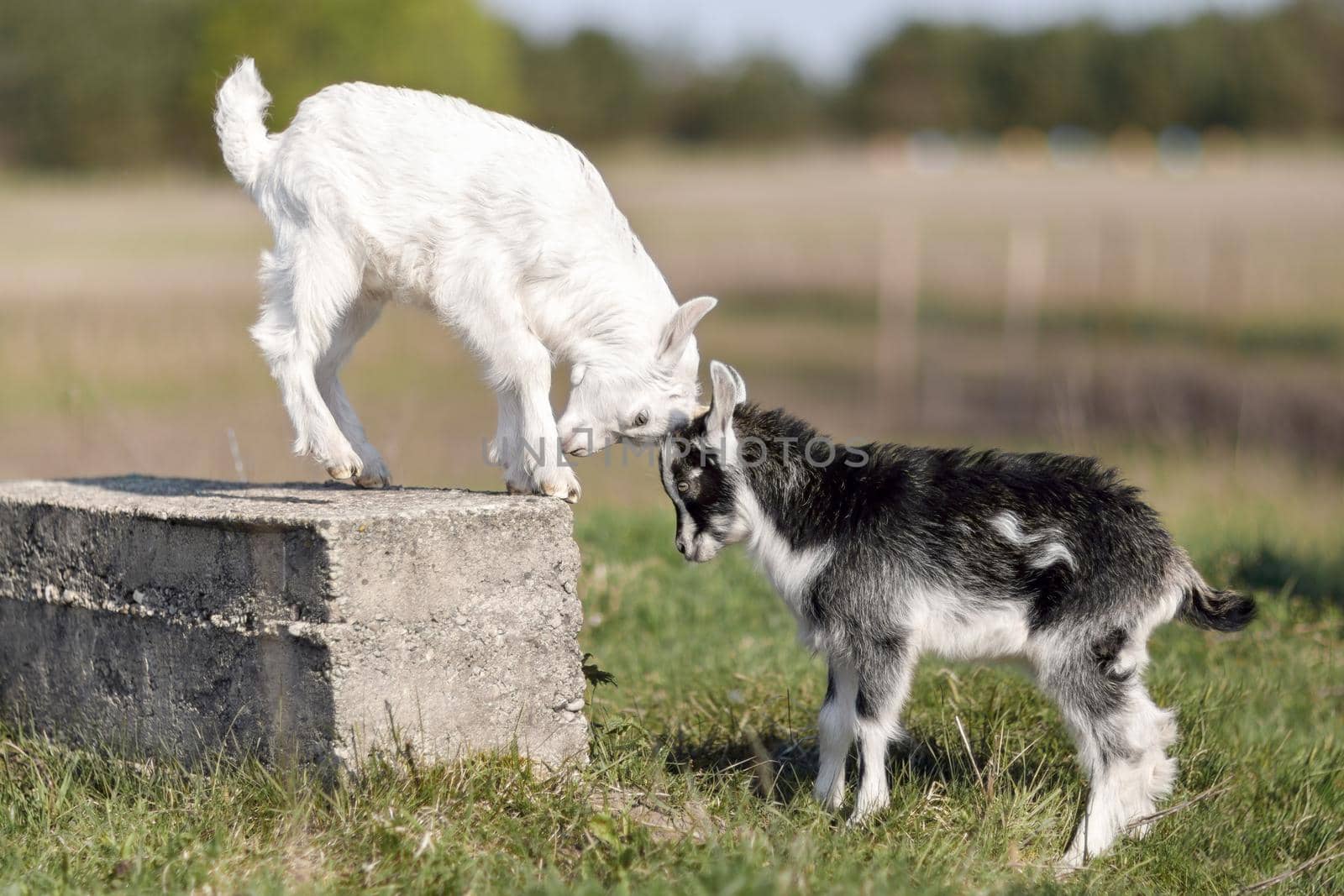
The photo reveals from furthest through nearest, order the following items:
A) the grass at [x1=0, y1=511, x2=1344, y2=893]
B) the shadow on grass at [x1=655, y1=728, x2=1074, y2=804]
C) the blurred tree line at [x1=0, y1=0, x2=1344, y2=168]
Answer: the blurred tree line at [x1=0, y1=0, x2=1344, y2=168], the shadow on grass at [x1=655, y1=728, x2=1074, y2=804], the grass at [x1=0, y1=511, x2=1344, y2=893]

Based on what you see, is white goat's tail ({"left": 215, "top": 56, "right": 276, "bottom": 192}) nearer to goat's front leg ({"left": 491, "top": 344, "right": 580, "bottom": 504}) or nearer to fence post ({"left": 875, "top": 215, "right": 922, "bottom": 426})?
goat's front leg ({"left": 491, "top": 344, "right": 580, "bottom": 504})

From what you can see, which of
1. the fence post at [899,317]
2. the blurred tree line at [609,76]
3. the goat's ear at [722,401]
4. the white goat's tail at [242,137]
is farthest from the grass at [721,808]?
the blurred tree line at [609,76]

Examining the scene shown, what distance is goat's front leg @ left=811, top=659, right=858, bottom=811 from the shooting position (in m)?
4.47

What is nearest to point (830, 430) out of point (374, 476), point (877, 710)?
point (374, 476)

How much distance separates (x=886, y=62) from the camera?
59281mm

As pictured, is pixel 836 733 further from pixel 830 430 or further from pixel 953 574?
pixel 830 430

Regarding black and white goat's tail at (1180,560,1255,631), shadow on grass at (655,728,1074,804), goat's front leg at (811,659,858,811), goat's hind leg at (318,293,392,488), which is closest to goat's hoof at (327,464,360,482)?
goat's hind leg at (318,293,392,488)

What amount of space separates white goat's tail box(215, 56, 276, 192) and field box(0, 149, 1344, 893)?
5.48ft

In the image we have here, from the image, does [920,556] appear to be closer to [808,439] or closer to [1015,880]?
[808,439]

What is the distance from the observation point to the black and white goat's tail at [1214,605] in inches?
175

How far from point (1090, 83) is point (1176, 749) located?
170ft

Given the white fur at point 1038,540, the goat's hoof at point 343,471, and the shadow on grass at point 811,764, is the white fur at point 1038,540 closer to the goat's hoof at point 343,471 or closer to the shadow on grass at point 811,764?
the shadow on grass at point 811,764

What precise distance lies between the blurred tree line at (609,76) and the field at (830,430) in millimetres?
10711

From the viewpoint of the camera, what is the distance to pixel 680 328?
4.51 metres
